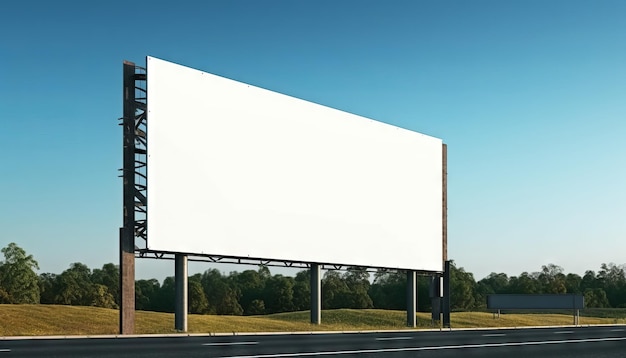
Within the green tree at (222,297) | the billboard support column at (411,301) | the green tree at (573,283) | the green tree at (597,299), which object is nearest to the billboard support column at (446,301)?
the billboard support column at (411,301)

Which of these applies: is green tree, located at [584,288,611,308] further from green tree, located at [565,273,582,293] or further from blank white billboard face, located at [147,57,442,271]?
blank white billboard face, located at [147,57,442,271]

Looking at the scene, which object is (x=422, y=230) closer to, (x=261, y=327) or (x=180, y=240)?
(x=261, y=327)

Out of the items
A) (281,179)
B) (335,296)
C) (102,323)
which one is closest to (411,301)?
(281,179)

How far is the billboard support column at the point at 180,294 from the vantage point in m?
30.2

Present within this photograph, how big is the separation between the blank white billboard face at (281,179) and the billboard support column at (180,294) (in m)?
0.72

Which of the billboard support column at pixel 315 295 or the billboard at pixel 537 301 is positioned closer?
the billboard support column at pixel 315 295

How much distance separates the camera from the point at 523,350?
19.5 meters

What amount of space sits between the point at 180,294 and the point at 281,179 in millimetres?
6805

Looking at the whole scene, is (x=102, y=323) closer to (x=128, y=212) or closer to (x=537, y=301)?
(x=128, y=212)

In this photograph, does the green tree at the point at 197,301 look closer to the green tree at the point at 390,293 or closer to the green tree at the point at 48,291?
the green tree at the point at 48,291

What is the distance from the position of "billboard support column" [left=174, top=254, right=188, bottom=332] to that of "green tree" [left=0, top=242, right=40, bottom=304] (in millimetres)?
47053

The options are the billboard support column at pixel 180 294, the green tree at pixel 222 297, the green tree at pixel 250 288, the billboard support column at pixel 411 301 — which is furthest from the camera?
the green tree at pixel 250 288

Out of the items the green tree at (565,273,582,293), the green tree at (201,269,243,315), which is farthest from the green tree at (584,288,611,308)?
the green tree at (201,269,243,315)

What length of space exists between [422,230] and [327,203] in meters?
7.65
